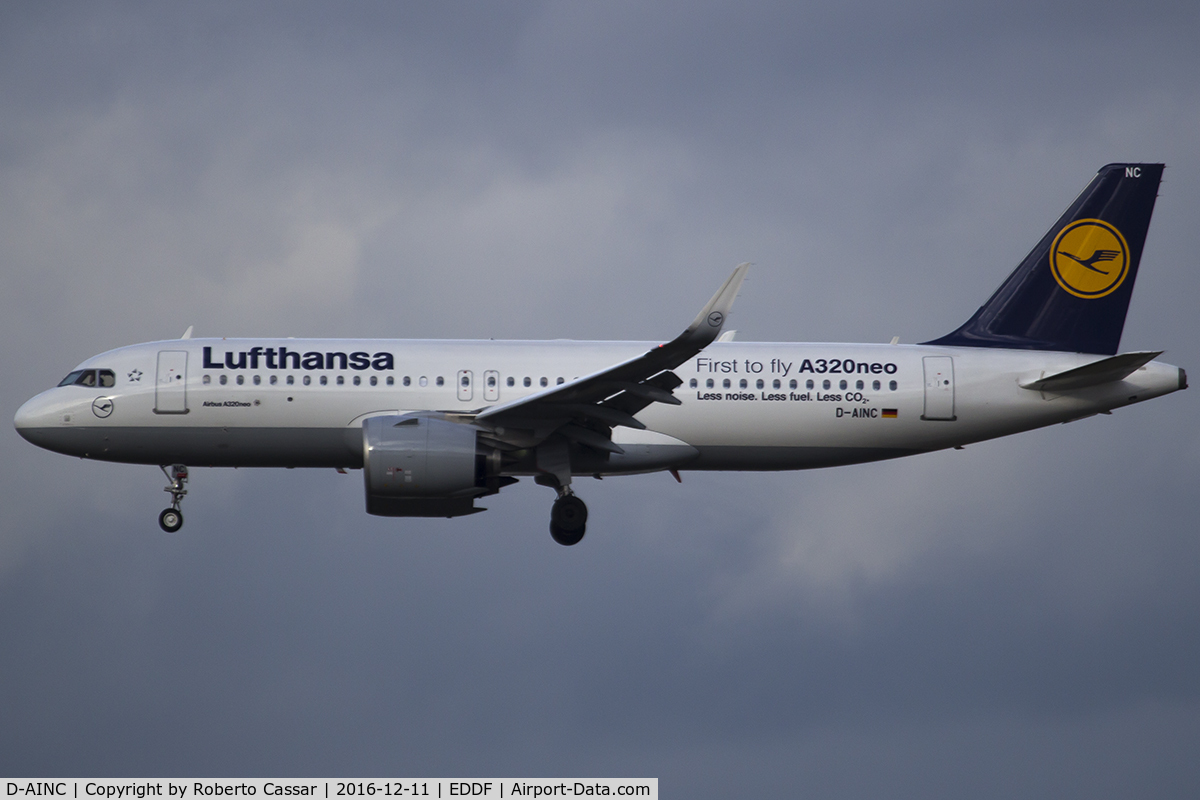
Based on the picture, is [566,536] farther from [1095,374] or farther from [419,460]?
[1095,374]

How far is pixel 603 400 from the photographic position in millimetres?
24703

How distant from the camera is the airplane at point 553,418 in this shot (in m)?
26.2

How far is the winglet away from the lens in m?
21.0

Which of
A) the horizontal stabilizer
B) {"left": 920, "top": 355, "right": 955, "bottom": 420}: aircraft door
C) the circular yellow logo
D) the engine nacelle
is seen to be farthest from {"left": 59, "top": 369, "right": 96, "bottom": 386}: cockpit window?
the circular yellow logo

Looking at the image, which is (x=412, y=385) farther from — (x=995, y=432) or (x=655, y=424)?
(x=995, y=432)

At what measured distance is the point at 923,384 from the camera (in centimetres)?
2714

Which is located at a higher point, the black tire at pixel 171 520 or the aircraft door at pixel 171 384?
the aircraft door at pixel 171 384

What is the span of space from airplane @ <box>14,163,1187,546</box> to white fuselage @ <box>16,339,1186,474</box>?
28 millimetres

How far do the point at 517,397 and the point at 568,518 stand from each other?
2520 mm

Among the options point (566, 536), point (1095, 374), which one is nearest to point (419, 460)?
point (566, 536)

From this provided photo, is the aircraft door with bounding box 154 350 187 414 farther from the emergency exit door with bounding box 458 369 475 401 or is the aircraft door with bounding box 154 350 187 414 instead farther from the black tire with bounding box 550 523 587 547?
the black tire with bounding box 550 523 587 547

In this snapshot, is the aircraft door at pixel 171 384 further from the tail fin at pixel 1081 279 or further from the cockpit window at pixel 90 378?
the tail fin at pixel 1081 279

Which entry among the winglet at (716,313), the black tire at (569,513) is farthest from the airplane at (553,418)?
the winglet at (716,313)

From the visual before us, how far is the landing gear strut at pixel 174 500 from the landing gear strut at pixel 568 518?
24.7ft
